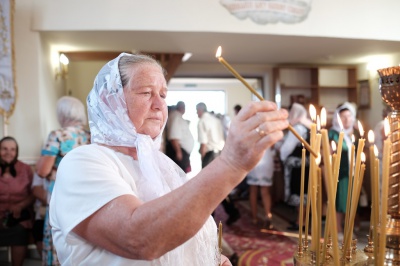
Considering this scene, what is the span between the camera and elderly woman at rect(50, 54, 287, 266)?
2.23ft

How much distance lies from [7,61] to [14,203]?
1326 millimetres

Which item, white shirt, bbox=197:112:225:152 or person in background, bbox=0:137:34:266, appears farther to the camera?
white shirt, bbox=197:112:225:152

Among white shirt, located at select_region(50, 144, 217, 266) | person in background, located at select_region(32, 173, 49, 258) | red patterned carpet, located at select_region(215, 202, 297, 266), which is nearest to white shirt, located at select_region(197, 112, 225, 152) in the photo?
red patterned carpet, located at select_region(215, 202, 297, 266)

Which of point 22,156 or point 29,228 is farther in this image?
point 22,156

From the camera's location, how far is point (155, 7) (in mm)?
3998

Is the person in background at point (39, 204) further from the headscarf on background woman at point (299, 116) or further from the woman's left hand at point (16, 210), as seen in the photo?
the headscarf on background woman at point (299, 116)

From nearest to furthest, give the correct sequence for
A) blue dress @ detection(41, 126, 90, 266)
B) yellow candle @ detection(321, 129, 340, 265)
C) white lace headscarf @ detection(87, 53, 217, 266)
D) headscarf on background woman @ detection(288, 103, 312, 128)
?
1. yellow candle @ detection(321, 129, 340, 265)
2. white lace headscarf @ detection(87, 53, 217, 266)
3. blue dress @ detection(41, 126, 90, 266)
4. headscarf on background woman @ detection(288, 103, 312, 128)

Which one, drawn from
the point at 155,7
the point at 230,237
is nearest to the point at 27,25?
the point at 155,7

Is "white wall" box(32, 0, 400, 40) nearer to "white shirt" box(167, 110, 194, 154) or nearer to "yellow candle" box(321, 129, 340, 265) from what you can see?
"white shirt" box(167, 110, 194, 154)

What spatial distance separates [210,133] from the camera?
559 cm

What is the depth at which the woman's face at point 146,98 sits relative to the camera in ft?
3.34

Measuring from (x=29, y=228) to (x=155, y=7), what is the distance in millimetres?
2394

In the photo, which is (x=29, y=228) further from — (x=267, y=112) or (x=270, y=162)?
(x=267, y=112)

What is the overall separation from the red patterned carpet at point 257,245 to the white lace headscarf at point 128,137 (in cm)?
238
